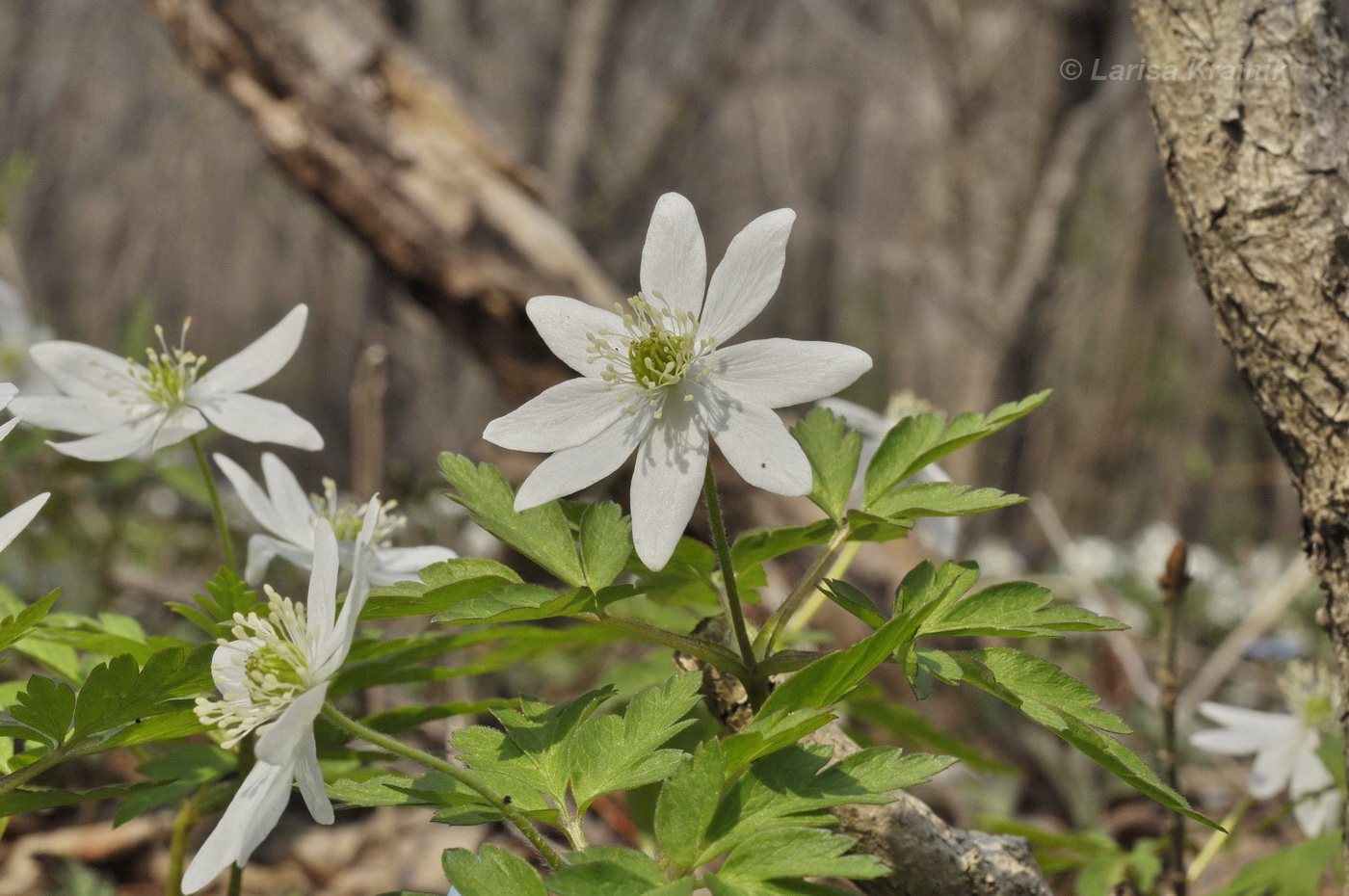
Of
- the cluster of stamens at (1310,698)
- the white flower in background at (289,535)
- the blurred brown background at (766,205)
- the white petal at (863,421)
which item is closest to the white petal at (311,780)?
the white flower in background at (289,535)

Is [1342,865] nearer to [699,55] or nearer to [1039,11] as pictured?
[1039,11]

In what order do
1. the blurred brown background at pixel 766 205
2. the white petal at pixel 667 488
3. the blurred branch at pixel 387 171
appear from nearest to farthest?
the white petal at pixel 667 488 < the blurred branch at pixel 387 171 < the blurred brown background at pixel 766 205

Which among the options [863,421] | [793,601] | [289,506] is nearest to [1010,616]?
[793,601]

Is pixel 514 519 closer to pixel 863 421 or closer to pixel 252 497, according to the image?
pixel 252 497

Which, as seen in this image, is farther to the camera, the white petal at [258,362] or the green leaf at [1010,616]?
the white petal at [258,362]

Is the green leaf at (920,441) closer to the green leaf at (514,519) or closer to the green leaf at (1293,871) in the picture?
the green leaf at (514,519)

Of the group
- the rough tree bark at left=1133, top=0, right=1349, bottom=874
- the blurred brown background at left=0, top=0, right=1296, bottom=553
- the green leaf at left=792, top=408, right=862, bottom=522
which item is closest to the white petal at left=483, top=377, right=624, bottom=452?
the green leaf at left=792, top=408, right=862, bottom=522
